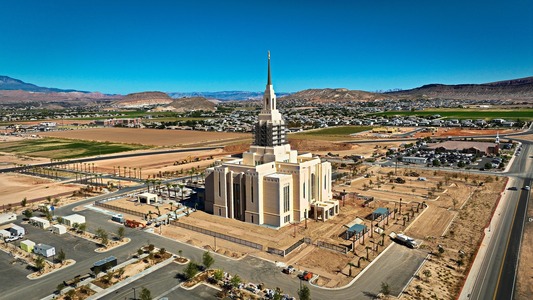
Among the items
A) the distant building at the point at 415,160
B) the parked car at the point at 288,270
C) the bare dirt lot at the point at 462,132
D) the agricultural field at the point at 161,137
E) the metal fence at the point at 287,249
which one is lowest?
the parked car at the point at 288,270

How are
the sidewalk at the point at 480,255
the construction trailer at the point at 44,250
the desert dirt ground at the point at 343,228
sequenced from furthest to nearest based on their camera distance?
the construction trailer at the point at 44,250, the desert dirt ground at the point at 343,228, the sidewalk at the point at 480,255

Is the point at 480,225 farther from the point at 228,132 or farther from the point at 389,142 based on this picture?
the point at 228,132

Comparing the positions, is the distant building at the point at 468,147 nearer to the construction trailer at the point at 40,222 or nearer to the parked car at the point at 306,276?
the parked car at the point at 306,276

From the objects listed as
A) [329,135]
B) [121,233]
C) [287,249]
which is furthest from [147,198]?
[329,135]

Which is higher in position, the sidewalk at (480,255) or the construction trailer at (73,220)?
the construction trailer at (73,220)

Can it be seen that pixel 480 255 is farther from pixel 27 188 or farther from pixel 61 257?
pixel 27 188

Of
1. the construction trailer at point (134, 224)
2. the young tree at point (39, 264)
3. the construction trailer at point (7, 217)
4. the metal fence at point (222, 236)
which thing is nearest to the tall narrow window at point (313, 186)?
the metal fence at point (222, 236)
